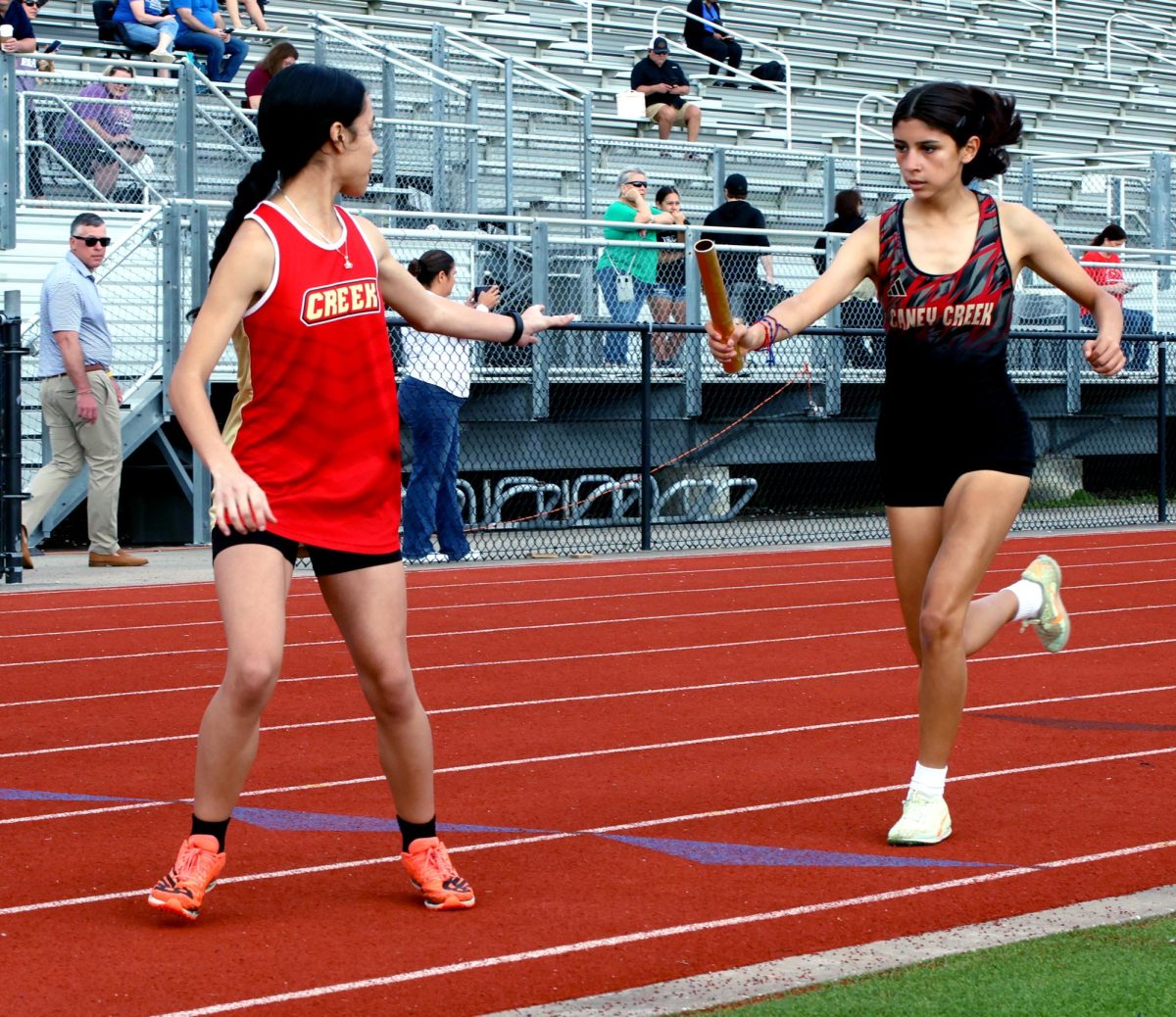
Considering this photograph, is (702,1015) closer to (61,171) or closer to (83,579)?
(83,579)

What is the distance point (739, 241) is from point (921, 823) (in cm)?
1254

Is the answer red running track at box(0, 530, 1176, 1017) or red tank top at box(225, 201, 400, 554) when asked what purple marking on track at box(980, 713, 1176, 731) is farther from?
red tank top at box(225, 201, 400, 554)

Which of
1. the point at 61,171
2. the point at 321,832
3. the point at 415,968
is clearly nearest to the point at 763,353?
the point at 61,171

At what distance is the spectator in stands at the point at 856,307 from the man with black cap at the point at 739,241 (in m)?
0.62

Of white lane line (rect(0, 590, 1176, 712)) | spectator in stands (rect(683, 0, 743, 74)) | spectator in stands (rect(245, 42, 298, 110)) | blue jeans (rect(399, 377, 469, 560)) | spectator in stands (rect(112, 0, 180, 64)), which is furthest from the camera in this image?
spectator in stands (rect(683, 0, 743, 74))

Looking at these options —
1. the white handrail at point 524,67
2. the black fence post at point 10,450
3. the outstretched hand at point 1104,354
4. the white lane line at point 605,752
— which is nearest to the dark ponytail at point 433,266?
the black fence post at point 10,450

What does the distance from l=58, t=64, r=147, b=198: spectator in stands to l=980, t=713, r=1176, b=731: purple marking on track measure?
10.2 metres

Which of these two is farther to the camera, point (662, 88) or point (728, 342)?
point (662, 88)

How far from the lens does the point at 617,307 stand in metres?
15.9

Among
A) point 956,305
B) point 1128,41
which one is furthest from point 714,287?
point 1128,41

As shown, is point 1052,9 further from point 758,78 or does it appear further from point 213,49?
point 213,49

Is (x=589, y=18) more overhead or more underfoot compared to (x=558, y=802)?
more overhead

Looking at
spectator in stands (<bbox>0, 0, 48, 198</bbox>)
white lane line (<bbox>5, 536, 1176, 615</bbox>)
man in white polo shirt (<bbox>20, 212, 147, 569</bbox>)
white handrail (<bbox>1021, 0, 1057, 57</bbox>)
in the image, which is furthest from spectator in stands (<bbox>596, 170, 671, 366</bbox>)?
white handrail (<bbox>1021, 0, 1057, 57</bbox>)

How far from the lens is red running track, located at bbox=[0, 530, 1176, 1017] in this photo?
4199 mm
